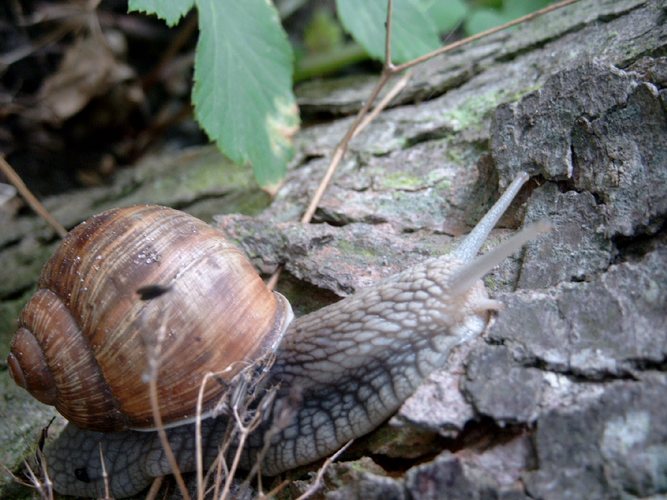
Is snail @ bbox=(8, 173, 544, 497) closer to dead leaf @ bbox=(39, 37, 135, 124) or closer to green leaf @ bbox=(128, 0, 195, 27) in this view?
green leaf @ bbox=(128, 0, 195, 27)

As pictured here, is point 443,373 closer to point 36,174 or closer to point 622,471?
point 622,471

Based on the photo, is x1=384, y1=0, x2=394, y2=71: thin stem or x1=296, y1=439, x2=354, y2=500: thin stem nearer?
x1=296, y1=439, x2=354, y2=500: thin stem

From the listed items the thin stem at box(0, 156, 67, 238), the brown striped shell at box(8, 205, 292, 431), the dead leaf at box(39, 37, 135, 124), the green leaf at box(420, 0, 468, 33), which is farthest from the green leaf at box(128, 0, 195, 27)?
the green leaf at box(420, 0, 468, 33)

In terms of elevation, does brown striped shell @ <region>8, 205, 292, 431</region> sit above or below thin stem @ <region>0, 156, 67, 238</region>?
below

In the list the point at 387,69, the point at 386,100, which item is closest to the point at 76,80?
the point at 386,100

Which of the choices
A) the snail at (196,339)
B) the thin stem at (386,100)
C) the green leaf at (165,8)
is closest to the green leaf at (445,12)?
the thin stem at (386,100)

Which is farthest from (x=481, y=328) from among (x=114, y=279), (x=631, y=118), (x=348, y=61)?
(x=348, y=61)
